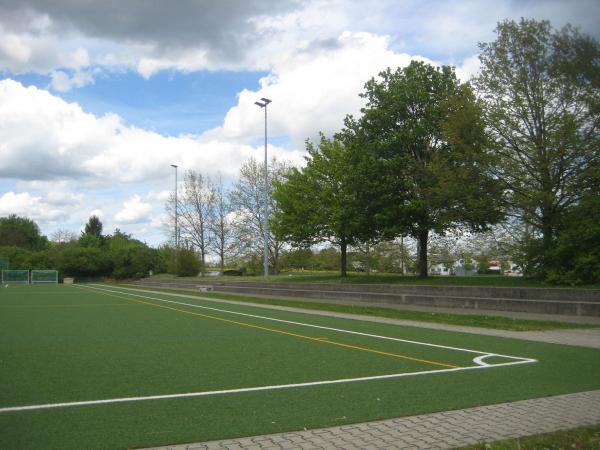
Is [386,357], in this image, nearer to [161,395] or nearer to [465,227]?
[161,395]

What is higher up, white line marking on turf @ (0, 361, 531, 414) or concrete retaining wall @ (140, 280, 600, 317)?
concrete retaining wall @ (140, 280, 600, 317)

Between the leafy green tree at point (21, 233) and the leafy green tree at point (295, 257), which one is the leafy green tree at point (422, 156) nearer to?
the leafy green tree at point (295, 257)

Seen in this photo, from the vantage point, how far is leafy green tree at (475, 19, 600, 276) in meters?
21.0

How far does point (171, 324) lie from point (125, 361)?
7055 millimetres

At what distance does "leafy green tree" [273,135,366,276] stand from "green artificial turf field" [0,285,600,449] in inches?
839

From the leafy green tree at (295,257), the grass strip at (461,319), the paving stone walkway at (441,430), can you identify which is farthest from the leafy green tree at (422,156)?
the leafy green tree at (295,257)

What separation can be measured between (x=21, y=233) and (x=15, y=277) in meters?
52.9

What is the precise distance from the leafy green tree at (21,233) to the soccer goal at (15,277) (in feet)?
156

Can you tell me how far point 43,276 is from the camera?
70.7 meters

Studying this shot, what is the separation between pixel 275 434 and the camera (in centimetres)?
539

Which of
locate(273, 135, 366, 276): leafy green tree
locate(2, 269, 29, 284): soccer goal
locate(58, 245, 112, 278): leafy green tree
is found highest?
locate(273, 135, 366, 276): leafy green tree

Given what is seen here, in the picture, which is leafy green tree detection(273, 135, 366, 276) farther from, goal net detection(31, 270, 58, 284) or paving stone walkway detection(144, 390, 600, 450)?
goal net detection(31, 270, 58, 284)

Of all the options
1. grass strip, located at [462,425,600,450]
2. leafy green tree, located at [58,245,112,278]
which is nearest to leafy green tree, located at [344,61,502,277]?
grass strip, located at [462,425,600,450]

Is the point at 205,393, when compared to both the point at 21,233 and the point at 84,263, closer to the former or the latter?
the point at 84,263
